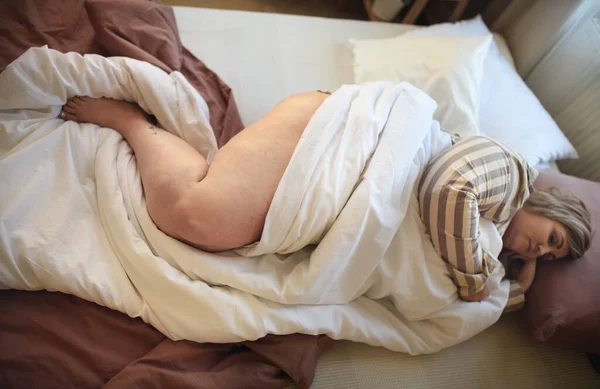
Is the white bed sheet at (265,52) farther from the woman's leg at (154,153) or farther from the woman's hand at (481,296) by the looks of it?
the woman's hand at (481,296)

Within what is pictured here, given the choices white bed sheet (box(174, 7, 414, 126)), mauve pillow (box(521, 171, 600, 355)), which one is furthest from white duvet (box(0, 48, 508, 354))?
white bed sheet (box(174, 7, 414, 126))

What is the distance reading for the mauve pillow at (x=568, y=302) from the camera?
880mm

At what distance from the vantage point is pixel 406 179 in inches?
33.3

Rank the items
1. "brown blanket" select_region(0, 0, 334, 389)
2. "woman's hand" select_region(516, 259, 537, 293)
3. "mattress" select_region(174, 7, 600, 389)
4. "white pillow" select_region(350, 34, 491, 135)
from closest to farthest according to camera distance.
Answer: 1. "brown blanket" select_region(0, 0, 334, 389)
2. "mattress" select_region(174, 7, 600, 389)
3. "woman's hand" select_region(516, 259, 537, 293)
4. "white pillow" select_region(350, 34, 491, 135)

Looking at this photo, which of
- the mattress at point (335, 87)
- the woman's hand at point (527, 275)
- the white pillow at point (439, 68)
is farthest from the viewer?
the white pillow at point (439, 68)

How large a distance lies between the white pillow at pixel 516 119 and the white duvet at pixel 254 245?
0.40 meters

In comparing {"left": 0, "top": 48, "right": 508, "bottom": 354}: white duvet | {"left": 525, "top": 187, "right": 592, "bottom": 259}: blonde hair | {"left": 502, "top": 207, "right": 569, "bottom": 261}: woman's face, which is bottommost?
{"left": 0, "top": 48, "right": 508, "bottom": 354}: white duvet

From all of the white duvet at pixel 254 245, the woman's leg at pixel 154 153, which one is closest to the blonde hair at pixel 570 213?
the white duvet at pixel 254 245

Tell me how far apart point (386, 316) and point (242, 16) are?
3.77 feet

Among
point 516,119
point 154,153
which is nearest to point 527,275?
point 516,119

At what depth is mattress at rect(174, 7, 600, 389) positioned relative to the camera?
2.83 ft

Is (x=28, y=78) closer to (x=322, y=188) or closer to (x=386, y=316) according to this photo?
(x=322, y=188)

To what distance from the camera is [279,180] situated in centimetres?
78

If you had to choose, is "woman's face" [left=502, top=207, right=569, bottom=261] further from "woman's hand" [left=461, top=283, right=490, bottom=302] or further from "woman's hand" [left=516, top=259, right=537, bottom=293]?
"woman's hand" [left=461, top=283, right=490, bottom=302]
